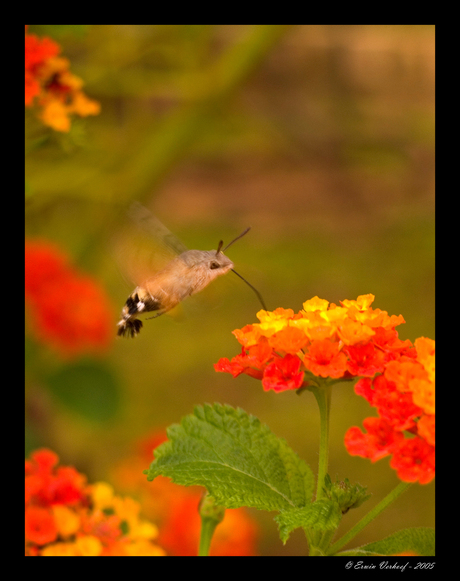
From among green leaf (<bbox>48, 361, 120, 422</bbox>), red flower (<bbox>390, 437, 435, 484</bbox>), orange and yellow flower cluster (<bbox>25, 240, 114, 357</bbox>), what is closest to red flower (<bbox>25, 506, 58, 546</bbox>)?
red flower (<bbox>390, 437, 435, 484</bbox>)

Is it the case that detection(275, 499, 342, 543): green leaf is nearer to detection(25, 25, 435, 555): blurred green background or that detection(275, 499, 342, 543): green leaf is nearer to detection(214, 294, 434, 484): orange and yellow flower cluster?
detection(214, 294, 434, 484): orange and yellow flower cluster

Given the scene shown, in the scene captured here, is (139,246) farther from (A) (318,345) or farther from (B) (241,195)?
(B) (241,195)

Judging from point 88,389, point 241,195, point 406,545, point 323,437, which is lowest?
point 406,545

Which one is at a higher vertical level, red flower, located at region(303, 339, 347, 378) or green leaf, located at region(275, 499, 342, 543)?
red flower, located at region(303, 339, 347, 378)

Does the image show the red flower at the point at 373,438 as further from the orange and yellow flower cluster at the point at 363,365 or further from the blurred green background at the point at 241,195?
the blurred green background at the point at 241,195

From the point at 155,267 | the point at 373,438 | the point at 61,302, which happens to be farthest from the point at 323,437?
the point at 61,302

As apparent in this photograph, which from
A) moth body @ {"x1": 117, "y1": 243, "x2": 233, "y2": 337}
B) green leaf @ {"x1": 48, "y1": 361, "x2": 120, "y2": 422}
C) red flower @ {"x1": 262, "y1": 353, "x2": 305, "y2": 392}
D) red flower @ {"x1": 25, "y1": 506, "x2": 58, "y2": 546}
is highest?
moth body @ {"x1": 117, "y1": 243, "x2": 233, "y2": 337}

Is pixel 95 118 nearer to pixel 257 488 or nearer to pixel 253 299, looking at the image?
pixel 253 299
